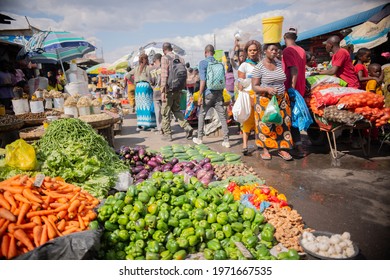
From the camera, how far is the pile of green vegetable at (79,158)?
328cm

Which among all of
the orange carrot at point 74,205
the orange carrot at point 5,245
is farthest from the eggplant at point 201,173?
the orange carrot at point 5,245

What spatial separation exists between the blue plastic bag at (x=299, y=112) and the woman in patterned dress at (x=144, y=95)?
4.17 meters

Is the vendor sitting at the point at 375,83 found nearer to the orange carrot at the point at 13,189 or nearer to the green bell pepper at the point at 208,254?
the green bell pepper at the point at 208,254

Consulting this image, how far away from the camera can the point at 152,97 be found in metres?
7.96

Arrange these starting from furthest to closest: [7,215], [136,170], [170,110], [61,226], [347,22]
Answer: [347,22]
[170,110]
[136,170]
[61,226]
[7,215]

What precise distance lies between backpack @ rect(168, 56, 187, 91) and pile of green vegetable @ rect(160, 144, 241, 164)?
1.72m

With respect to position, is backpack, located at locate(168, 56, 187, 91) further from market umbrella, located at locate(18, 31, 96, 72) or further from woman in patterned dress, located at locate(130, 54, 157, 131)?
market umbrella, located at locate(18, 31, 96, 72)

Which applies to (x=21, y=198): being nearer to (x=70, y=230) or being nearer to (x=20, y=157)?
(x=70, y=230)

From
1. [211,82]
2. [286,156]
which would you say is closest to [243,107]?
[211,82]

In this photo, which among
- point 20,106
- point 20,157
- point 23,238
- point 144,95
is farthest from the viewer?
point 144,95

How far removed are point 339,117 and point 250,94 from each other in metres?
1.57

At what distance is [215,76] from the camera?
5723 mm

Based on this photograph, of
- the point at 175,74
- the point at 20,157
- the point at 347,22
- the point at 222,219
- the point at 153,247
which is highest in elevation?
the point at 347,22

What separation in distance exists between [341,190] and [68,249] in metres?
3.48
